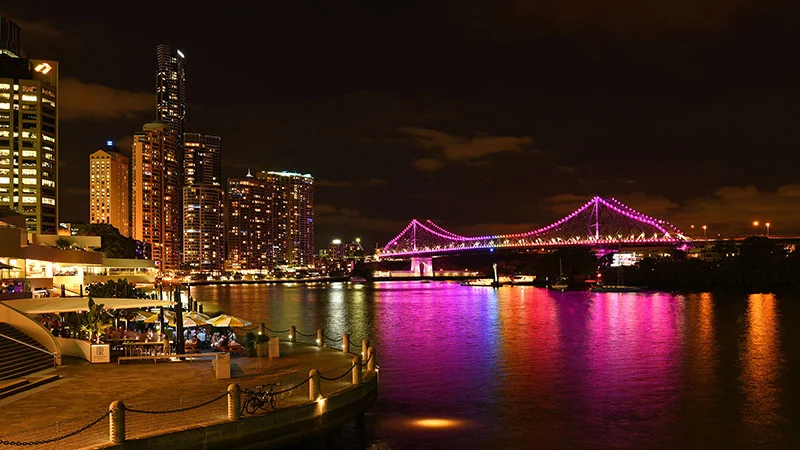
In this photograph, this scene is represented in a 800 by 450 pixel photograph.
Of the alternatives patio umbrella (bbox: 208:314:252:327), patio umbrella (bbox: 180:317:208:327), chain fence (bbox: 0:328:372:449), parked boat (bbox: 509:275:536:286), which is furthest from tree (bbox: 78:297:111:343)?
parked boat (bbox: 509:275:536:286)

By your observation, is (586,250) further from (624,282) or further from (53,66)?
(53,66)

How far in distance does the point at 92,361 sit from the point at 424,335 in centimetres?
2843

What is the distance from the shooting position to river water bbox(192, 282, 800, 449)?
828 inches

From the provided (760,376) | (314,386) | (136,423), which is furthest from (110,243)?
(136,423)

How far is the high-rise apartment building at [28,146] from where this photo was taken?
4970 inches

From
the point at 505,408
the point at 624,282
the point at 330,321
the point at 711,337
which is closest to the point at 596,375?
the point at 505,408

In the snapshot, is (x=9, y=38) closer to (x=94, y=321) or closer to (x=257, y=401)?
(x=94, y=321)

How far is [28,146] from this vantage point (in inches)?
5054

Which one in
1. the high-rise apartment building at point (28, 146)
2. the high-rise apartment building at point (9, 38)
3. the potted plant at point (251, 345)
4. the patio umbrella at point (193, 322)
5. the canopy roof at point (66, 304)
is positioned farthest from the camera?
the high-rise apartment building at point (9, 38)

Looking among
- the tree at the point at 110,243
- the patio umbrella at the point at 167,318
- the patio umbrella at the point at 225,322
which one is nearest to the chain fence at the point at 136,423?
the patio umbrella at the point at 225,322

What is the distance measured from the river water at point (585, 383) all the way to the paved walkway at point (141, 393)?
2.99 m

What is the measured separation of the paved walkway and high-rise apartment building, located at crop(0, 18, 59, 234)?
114692 mm

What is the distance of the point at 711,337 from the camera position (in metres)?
46.6

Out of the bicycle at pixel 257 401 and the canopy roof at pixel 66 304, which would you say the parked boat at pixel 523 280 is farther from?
the bicycle at pixel 257 401
